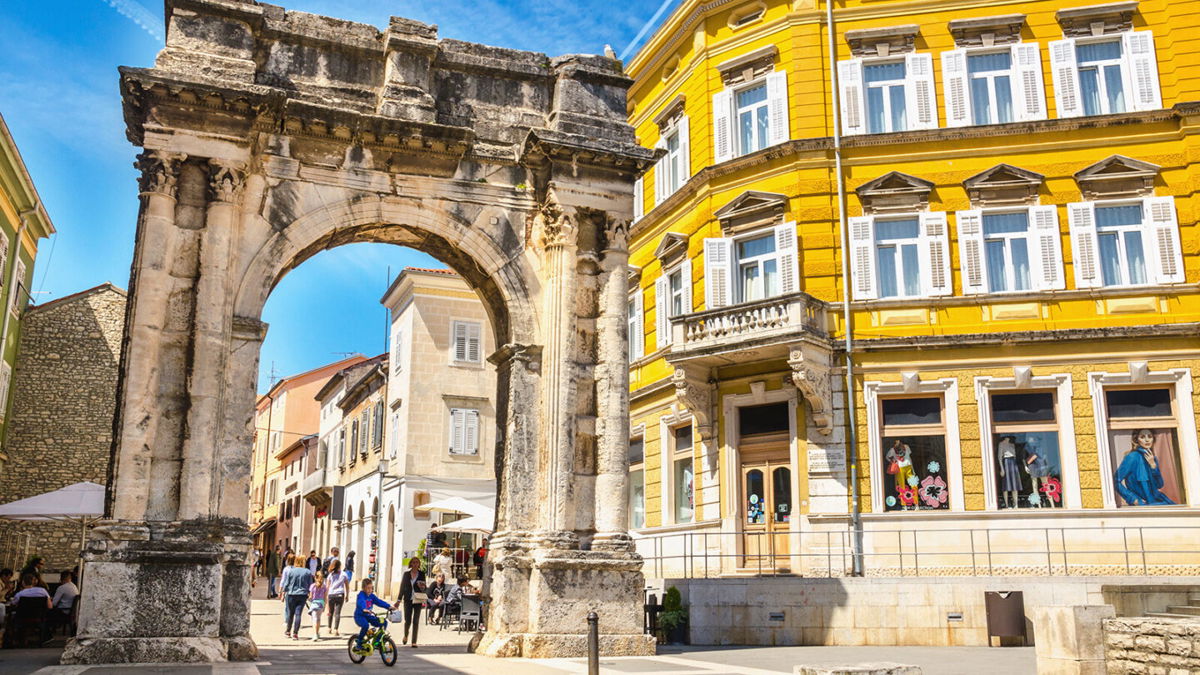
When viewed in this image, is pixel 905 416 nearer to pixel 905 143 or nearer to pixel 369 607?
pixel 905 143

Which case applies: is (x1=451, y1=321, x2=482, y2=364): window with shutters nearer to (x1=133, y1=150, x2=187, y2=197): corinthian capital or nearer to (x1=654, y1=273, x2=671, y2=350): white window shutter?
(x1=654, y1=273, x2=671, y2=350): white window shutter

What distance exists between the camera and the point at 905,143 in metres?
22.6

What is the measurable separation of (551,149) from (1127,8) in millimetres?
13980

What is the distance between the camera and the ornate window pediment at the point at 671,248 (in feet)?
84.5

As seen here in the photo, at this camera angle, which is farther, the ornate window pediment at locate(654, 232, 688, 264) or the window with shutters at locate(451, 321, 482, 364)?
the window with shutters at locate(451, 321, 482, 364)

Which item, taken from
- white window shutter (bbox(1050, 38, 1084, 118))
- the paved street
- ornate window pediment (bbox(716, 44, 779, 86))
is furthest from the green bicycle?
white window shutter (bbox(1050, 38, 1084, 118))

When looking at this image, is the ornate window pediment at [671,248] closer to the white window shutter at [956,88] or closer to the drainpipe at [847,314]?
the drainpipe at [847,314]

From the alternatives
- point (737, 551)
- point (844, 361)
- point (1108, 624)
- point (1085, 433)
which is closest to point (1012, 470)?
point (1085, 433)

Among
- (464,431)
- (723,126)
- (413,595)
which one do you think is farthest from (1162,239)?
(464,431)

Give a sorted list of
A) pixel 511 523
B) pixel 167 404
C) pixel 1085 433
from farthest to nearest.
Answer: pixel 1085 433
pixel 511 523
pixel 167 404

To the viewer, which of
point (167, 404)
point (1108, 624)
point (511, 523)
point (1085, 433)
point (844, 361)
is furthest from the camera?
point (844, 361)

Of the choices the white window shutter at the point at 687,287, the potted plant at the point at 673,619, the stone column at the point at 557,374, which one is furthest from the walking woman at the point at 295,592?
the white window shutter at the point at 687,287

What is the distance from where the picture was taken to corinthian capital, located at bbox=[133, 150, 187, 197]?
1457cm

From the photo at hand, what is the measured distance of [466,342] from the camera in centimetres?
3625
